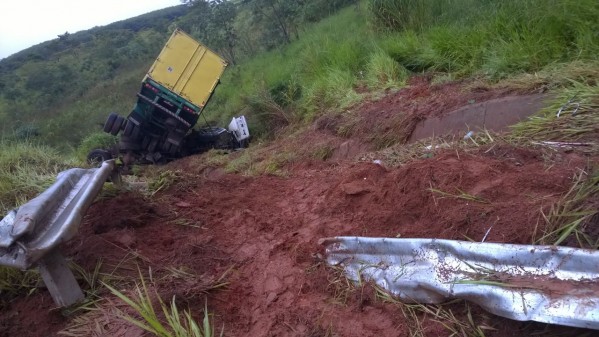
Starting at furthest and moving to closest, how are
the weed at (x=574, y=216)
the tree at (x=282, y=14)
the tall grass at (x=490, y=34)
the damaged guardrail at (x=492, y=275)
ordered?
1. the tree at (x=282, y=14)
2. the tall grass at (x=490, y=34)
3. the weed at (x=574, y=216)
4. the damaged guardrail at (x=492, y=275)

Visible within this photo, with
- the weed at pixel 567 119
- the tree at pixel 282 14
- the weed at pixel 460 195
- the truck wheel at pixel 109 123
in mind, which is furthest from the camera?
the tree at pixel 282 14

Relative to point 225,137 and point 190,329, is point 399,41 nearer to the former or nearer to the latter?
point 225,137

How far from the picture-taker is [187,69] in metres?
9.04

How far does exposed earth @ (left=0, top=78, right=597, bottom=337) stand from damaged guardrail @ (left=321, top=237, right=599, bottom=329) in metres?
0.09

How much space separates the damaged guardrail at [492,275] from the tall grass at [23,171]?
295 cm

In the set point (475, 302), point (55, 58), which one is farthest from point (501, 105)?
point (55, 58)

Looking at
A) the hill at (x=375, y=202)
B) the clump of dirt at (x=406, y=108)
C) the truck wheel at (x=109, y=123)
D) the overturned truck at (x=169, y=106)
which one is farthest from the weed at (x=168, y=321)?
the truck wheel at (x=109, y=123)

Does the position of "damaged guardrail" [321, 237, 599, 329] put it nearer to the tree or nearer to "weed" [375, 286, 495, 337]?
"weed" [375, 286, 495, 337]

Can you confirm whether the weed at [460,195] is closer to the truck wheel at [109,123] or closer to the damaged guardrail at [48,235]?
the damaged guardrail at [48,235]

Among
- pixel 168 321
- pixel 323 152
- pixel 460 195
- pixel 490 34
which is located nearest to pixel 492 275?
pixel 460 195

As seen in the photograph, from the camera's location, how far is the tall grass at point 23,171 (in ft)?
12.9

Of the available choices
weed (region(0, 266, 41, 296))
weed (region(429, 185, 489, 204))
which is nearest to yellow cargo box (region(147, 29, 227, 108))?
weed (region(0, 266, 41, 296))

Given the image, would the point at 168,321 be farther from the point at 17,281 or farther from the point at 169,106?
the point at 169,106

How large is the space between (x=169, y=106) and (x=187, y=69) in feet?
2.69
